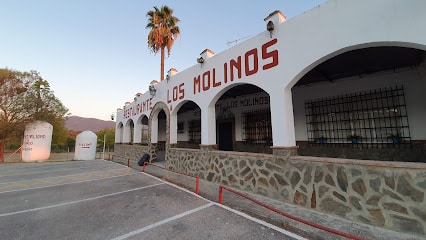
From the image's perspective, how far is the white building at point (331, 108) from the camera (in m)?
3.41

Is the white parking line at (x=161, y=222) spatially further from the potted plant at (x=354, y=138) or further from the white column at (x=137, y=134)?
the white column at (x=137, y=134)

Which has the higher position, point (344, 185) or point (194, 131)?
point (194, 131)

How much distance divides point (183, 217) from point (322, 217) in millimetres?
2952

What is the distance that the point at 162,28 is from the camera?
51.2 feet

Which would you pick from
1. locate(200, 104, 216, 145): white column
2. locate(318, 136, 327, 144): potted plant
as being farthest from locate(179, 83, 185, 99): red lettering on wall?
locate(318, 136, 327, 144): potted plant

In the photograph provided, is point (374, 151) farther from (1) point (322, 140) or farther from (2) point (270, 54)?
(2) point (270, 54)

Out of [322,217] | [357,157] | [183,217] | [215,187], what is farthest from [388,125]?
[183,217]

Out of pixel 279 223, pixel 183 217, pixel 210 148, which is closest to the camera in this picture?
pixel 279 223

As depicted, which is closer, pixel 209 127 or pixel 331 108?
pixel 331 108

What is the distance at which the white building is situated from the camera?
341 cm

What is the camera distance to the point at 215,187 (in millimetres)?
6398

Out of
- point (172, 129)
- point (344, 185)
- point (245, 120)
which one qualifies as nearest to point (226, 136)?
point (245, 120)

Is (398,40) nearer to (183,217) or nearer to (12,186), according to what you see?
(183,217)

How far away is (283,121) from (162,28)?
14566 mm
